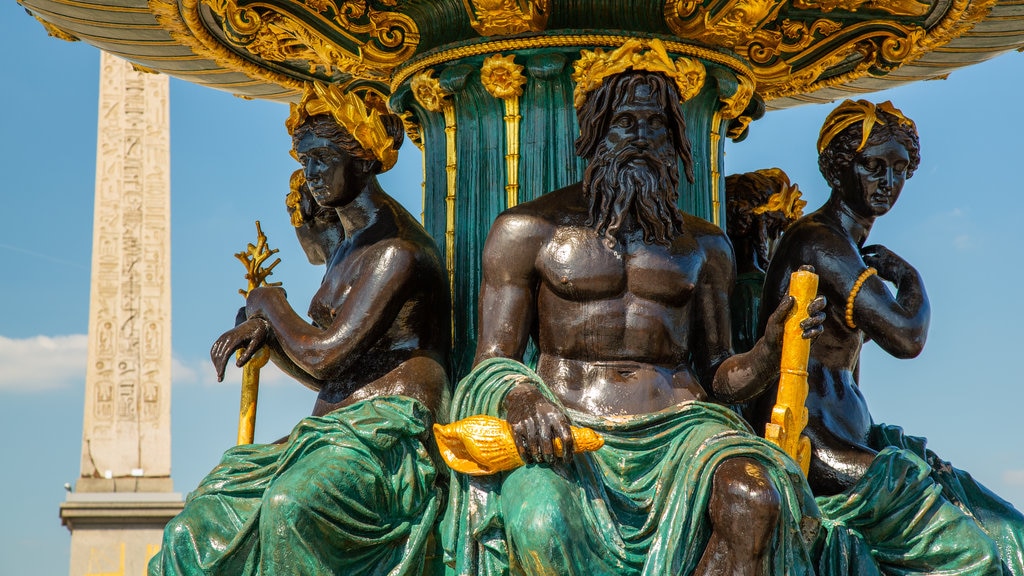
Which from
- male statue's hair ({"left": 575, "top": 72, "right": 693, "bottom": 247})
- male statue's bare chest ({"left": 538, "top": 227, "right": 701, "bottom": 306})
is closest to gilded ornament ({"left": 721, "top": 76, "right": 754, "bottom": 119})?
male statue's hair ({"left": 575, "top": 72, "right": 693, "bottom": 247})

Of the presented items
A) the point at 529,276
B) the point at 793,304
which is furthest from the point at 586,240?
the point at 793,304

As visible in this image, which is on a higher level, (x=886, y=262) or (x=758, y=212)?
(x=758, y=212)

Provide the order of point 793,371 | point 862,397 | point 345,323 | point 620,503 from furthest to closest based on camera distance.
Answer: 1. point 862,397
2. point 345,323
3. point 793,371
4. point 620,503

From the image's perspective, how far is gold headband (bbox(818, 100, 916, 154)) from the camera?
9.97 meters

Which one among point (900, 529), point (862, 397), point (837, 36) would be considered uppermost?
point (837, 36)

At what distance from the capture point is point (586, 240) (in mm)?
9258

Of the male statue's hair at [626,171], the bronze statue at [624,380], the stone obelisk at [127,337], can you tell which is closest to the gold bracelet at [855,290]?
the bronze statue at [624,380]

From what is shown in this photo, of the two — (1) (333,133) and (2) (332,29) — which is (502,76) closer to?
(1) (333,133)

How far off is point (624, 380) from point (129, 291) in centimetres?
2119

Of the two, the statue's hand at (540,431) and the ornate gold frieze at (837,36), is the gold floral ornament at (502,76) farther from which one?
the statue's hand at (540,431)

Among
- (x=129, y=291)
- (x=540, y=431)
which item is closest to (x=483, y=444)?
(x=540, y=431)

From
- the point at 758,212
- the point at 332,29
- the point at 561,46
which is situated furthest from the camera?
the point at 332,29

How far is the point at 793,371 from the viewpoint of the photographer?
8812 millimetres

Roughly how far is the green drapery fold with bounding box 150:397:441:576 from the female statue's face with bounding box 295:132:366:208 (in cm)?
124
